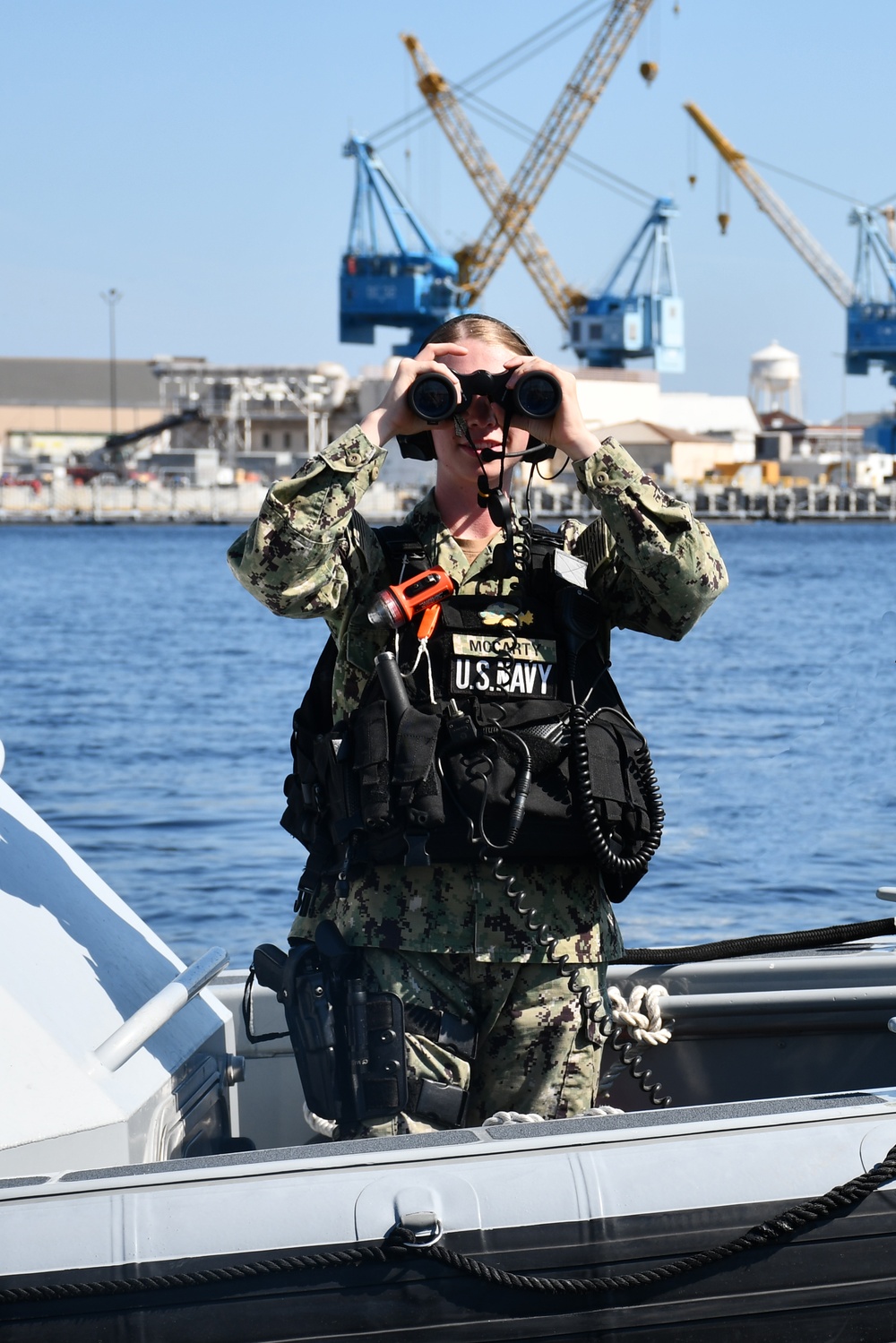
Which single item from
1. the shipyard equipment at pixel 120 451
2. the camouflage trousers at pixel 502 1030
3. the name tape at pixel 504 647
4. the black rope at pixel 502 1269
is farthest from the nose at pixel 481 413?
the shipyard equipment at pixel 120 451

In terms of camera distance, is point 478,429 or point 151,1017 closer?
point 478,429

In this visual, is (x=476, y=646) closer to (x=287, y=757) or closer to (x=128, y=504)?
(x=287, y=757)

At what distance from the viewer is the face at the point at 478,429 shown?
2131mm

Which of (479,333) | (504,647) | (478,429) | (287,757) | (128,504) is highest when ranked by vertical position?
(479,333)

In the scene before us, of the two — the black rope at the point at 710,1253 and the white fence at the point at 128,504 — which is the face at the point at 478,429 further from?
the white fence at the point at 128,504

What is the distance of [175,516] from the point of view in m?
58.9

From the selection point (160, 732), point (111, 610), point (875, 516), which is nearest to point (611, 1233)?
point (160, 732)

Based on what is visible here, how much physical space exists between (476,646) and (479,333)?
423 mm

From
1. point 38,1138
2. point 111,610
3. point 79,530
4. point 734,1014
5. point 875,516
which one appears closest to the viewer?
point 38,1138

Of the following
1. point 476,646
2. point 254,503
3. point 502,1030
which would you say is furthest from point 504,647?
point 254,503

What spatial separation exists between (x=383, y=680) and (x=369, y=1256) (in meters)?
0.71

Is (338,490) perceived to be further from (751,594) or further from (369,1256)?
(751,594)

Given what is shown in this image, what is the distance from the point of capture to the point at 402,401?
2068 millimetres

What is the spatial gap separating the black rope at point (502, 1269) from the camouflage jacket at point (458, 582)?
412 millimetres
